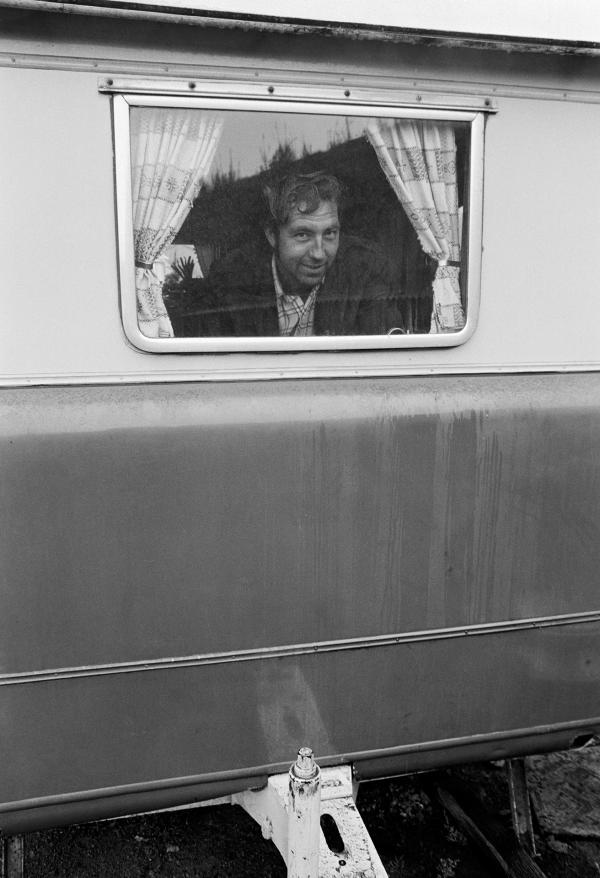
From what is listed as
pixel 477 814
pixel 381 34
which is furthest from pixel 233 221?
pixel 477 814

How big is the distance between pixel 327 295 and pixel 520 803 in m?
2.18

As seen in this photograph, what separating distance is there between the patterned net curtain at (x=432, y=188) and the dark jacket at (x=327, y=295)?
163 mm

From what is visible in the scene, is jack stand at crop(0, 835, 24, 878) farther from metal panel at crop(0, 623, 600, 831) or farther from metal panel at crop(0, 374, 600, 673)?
metal panel at crop(0, 374, 600, 673)

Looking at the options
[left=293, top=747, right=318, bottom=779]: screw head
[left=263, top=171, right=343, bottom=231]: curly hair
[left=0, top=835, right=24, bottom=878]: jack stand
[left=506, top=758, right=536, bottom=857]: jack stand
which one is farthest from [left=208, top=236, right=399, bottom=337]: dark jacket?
[left=0, top=835, right=24, bottom=878]: jack stand

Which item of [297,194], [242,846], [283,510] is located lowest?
[242,846]

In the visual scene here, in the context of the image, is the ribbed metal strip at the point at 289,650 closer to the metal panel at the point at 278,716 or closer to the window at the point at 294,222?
the metal panel at the point at 278,716

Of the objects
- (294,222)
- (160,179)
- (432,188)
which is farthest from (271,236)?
(432,188)

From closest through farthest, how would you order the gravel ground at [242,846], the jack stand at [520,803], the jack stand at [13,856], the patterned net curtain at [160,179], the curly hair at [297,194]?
the patterned net curtain at [160,179] → the curly hair at [297,194] → the jack stand at [13,856] → the jack stand at [520,803] → the gravel ground at [242,846]

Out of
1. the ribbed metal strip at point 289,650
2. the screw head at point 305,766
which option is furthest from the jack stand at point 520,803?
the screw head at point 305,766

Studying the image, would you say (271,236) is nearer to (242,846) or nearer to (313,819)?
(313,819)

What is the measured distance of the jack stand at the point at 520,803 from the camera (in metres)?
2.83

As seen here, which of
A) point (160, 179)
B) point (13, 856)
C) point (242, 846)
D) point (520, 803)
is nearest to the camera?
point (160, 179)

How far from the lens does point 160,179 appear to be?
1.98 m

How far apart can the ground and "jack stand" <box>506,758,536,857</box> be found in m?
0.22
